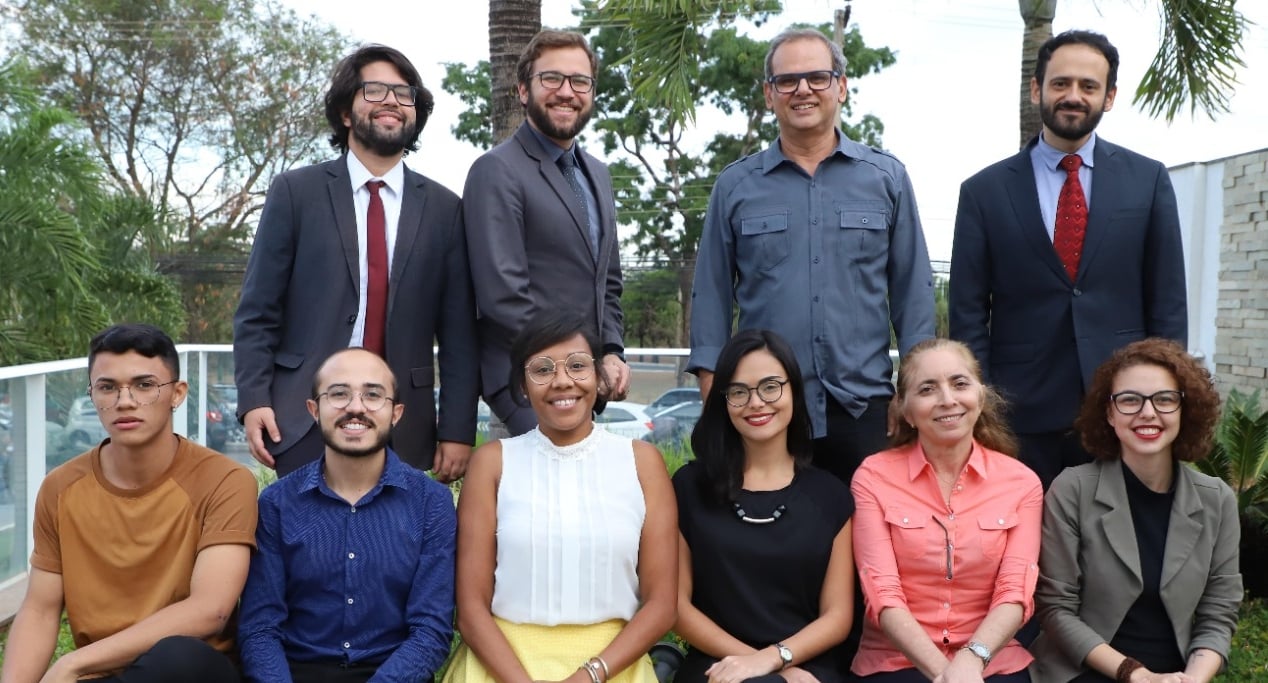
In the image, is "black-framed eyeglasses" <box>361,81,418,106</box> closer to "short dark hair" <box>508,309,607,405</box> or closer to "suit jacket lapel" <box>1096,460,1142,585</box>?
"short dark hair" <box>508,309,607,405</box>

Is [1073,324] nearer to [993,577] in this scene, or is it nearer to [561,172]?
[993,577]

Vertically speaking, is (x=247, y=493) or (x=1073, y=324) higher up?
(x=1073, y=324)

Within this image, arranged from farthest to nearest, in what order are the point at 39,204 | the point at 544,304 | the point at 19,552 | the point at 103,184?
1. the point at 103,184
2. the point at 39,204
3. the point at 19,552
4. the point at 544,304

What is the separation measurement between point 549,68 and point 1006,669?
8.35ft

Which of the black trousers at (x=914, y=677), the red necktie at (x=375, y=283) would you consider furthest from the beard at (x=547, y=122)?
the black trousers at (x=914, y=677)

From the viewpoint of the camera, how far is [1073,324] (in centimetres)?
427

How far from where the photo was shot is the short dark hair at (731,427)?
3.86 metres

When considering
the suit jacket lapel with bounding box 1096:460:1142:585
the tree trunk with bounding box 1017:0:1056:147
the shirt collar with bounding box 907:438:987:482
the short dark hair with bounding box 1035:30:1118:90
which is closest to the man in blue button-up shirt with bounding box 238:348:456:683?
the shirt collar with bounding box 907:438:987:482

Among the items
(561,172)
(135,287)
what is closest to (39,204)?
(135,287)

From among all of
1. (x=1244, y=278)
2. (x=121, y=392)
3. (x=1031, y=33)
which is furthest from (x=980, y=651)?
(x=1244, y=278)

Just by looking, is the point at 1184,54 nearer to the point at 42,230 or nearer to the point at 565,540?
the point at 565,540

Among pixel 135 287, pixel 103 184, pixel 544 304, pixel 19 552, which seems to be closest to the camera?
pixel 544 304

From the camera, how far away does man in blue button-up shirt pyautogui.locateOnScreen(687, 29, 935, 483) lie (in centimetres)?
423

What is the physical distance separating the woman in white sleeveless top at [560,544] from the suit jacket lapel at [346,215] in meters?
0.67
